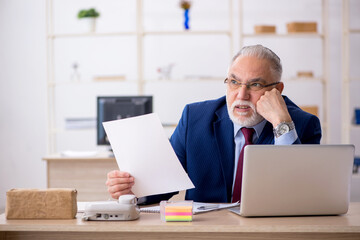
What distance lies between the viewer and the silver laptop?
145cm

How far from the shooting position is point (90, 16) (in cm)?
511

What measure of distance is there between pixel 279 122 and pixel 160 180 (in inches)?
19.7

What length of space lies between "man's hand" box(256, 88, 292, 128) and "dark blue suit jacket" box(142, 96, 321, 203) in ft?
0.34

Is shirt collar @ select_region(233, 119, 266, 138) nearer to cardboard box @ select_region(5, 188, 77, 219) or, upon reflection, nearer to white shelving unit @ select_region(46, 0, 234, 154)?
cardboard box @ select_region(5, 188, 77, 219)

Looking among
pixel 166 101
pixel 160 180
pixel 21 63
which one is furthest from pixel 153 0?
pixel 160 180

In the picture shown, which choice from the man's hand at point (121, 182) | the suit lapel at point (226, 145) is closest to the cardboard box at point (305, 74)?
the suit lapel at point (226, 145)

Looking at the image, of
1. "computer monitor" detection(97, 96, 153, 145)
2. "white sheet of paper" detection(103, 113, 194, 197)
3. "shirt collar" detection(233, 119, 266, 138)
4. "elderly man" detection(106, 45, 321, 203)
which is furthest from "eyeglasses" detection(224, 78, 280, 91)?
"computer monitor" detection(97, 96, 153, 145)

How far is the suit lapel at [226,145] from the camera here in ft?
6.56

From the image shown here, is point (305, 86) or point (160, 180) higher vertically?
point (305, 86)

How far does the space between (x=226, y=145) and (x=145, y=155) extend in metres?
0.48

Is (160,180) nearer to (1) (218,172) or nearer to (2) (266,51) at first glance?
(1) (218,172)

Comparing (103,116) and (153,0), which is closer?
(103,116)

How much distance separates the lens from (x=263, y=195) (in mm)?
1484

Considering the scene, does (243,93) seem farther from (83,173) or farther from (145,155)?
(83,173)
